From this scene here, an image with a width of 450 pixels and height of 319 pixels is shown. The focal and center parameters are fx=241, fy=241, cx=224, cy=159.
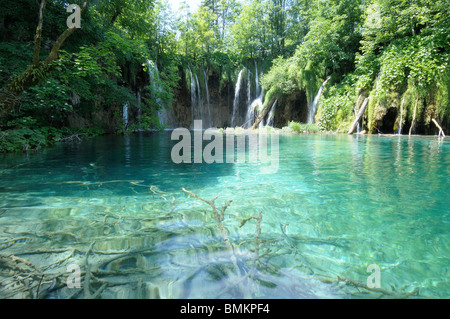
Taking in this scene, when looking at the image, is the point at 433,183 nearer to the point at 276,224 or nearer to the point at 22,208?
the point at 276,224

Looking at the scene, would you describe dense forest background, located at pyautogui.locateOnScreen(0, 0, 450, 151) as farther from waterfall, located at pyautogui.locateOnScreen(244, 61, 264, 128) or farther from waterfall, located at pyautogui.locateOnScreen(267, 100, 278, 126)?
waterfall, located at pyautogui.locateOnScreen(244, 61, 264, 128)

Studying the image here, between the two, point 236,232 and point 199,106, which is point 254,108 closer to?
point 199,106

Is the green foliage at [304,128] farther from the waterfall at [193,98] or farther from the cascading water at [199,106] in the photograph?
the waterfall at [193,98]

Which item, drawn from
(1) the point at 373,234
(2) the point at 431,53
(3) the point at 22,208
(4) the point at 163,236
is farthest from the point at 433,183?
(2) the point at 431,53

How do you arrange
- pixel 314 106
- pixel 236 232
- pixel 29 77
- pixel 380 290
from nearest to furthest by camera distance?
pixel 380 290
pixel 236 232
pixel 29 77
pixel 314 106

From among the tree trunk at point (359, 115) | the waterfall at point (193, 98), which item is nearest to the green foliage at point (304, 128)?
the tree trunk at point (359, 115)

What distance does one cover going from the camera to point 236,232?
2.18 metres

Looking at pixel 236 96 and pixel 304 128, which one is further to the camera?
pixel 236 96

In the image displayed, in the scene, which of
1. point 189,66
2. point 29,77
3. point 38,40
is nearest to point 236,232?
point 38,40

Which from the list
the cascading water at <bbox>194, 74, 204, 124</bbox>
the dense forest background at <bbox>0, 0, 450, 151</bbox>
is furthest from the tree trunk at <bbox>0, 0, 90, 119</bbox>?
the cascading water at <bbox>194, 74, 204, 124</bbox>

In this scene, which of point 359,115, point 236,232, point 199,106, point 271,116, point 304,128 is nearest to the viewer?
point 236,232

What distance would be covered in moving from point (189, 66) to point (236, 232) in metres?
26.5

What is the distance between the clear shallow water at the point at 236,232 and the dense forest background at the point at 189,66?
3786mm

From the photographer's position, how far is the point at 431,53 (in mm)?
12805
